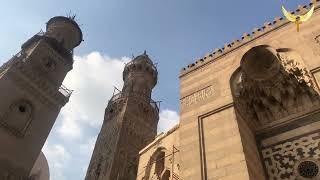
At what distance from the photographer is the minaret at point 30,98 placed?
14.7 m

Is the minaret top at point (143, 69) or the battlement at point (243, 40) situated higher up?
the minaret top at point (143, 69)

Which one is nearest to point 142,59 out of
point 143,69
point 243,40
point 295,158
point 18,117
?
point 143,69

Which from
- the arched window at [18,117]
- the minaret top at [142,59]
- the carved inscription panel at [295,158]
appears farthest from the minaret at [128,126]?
the carved inscription panel at [295,158]

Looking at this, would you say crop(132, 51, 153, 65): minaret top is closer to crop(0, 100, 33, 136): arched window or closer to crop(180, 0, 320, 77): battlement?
crop(0, 100, 33, 136): arched window

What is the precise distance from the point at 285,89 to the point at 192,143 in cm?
265

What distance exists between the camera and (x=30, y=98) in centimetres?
1686

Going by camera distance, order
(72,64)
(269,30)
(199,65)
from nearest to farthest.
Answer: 1. (269,30)
2. (199,65)
3. (72,64)

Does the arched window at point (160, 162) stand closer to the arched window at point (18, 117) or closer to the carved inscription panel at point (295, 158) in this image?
the carved inscription panel at point (295, 158)

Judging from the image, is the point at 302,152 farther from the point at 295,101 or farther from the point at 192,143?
the point at 192,143

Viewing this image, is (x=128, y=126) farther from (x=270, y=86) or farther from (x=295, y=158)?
(x=295, y=158)

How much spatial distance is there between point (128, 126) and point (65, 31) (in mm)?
7659

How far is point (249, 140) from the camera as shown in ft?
23.4

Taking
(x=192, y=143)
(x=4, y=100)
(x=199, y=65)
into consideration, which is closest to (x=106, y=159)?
(x=4, y=100)

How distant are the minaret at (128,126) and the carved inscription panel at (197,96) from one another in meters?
12.6
